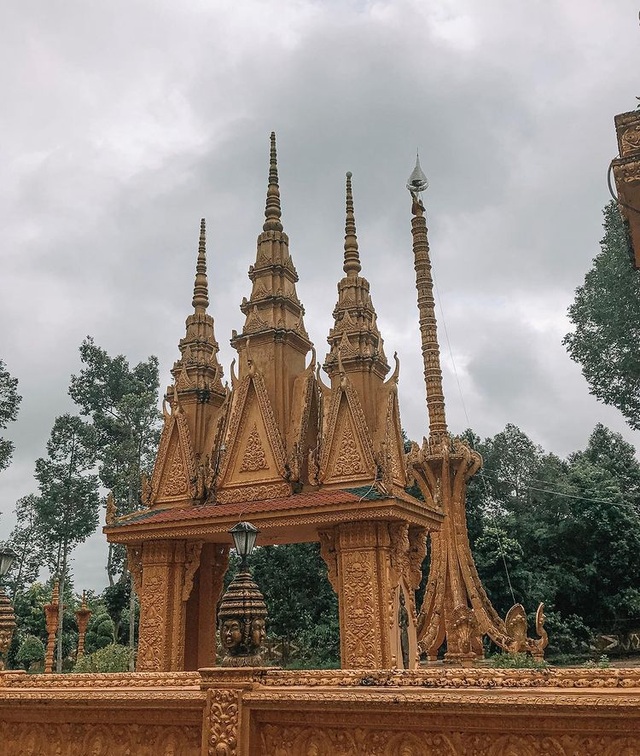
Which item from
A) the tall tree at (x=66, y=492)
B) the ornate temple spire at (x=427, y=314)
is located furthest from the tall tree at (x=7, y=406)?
the ornate temple spire at (x=427, y=314)

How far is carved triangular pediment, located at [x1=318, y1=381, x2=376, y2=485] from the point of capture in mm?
Result: 10289

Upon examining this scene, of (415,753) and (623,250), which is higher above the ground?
(623,250)

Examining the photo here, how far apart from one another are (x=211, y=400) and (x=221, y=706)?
8.57 m

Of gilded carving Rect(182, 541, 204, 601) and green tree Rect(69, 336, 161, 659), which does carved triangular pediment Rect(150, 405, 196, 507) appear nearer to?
gilded carving Rect(182, 541, 204, 601)

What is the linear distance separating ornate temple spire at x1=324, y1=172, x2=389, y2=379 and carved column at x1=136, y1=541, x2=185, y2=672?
432 cm

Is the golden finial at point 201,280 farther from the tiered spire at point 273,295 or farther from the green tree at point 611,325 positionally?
the green tree at point 611,325

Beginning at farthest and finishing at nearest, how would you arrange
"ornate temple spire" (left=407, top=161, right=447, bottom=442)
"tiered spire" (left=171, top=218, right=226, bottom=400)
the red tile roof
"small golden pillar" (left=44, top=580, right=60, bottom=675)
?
"ornate temple spire" (left=407, top=161, right=447, bottom=442), "small golden pillar" (left=44, top=580, right=60, bottom=675), "tiered spire" (left=171, top=218, right=226, bottom=400), the red tile roof

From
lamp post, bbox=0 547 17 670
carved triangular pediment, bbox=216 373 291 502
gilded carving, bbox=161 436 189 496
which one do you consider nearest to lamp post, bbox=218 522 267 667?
lamp post, bbox=0 547 17 670

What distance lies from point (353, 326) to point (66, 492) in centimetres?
2882

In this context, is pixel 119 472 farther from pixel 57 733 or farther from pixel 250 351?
pixel 57 733

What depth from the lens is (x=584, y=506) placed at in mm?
29844

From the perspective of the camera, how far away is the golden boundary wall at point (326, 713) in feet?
12.7

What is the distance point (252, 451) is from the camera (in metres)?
11.4

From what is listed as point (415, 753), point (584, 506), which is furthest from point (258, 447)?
point (584, 506)
